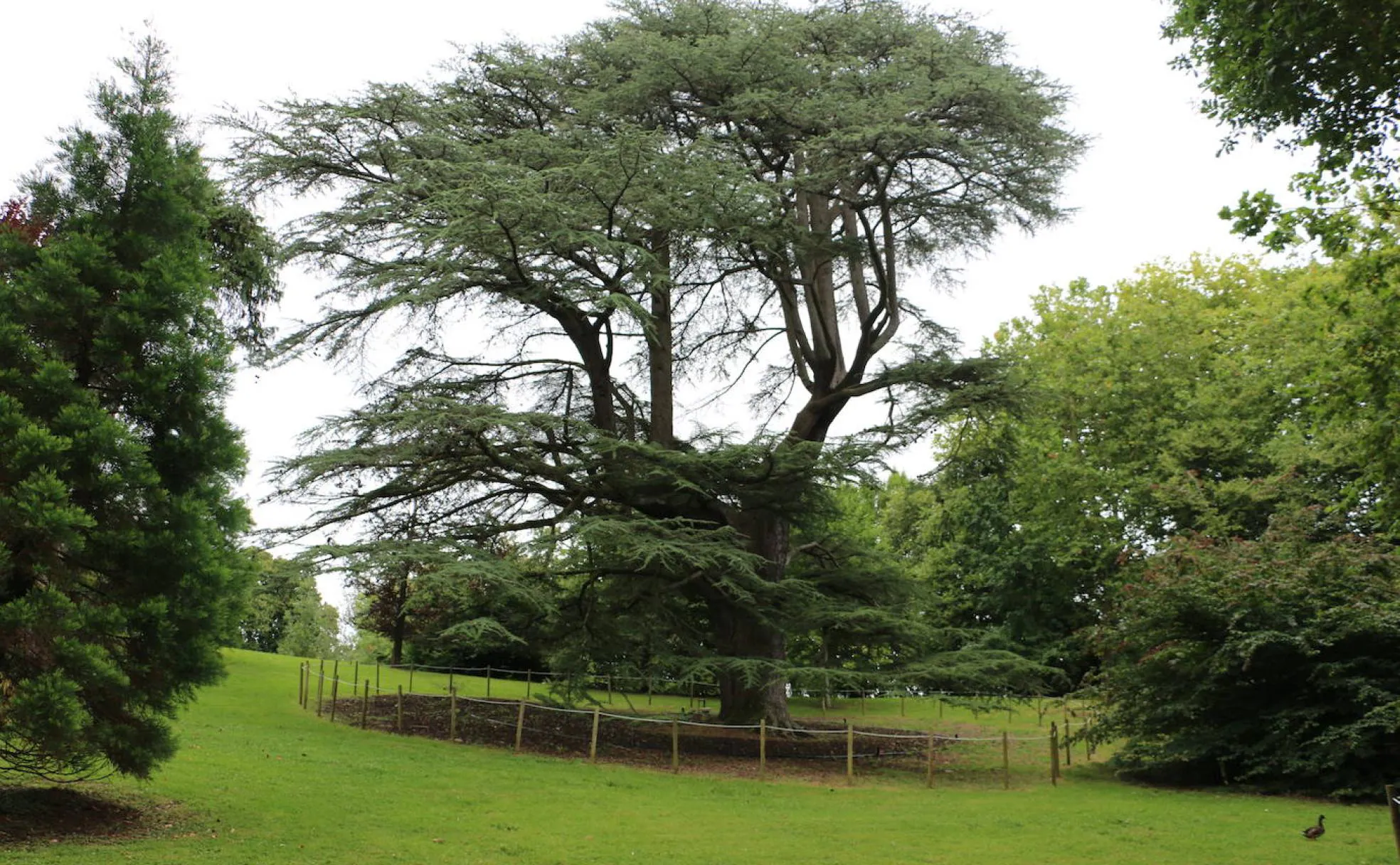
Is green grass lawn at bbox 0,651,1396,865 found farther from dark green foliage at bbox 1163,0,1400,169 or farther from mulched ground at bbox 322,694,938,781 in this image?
dark green foliage at bbox 1163,0,1400,169

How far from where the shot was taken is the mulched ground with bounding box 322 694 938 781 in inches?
722

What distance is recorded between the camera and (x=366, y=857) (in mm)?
9430

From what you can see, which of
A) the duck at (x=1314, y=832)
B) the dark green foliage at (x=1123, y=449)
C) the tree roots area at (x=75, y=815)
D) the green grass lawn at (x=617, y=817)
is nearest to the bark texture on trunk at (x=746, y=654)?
the green grass lawn at (x=617, y=817)

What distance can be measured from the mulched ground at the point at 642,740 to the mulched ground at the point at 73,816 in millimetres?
8567

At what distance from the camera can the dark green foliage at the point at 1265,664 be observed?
51.2ft

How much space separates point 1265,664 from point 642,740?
34.2 feet

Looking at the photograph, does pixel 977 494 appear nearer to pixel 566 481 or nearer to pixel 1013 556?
pixel 1013 556

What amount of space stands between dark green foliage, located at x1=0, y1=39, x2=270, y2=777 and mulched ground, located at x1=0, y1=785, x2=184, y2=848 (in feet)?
1.05

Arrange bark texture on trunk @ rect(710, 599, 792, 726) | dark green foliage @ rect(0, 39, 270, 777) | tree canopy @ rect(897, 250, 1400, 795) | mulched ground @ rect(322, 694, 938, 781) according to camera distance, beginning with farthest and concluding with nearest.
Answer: bark texture on trunk @ rect(710, 599, 792, 726)
mulched ground @ rect(322, 694, 938, 781)
tree canopy @ rect(897, 250, 1400, 795)
dark green foliage @ rect(0, 39, 270, 777)

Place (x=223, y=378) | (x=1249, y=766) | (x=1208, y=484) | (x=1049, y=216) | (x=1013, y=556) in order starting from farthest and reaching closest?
(x=1013, y=556)
(x=1208, y=484)
(x=1049, y=216)
(x=1249, y=766)
(x=223, y=378)

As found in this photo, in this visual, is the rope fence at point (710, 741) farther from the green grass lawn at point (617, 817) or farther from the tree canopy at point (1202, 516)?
the tree canopy at point (1202, 516)

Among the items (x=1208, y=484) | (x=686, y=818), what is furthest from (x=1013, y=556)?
(x=686, y=818)

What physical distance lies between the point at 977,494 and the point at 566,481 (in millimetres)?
20917

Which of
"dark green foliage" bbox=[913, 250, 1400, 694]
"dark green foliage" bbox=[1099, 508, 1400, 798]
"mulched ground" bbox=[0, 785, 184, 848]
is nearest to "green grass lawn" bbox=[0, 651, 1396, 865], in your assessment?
"mulched ground" bbox=[0, 785, 184, 848]
